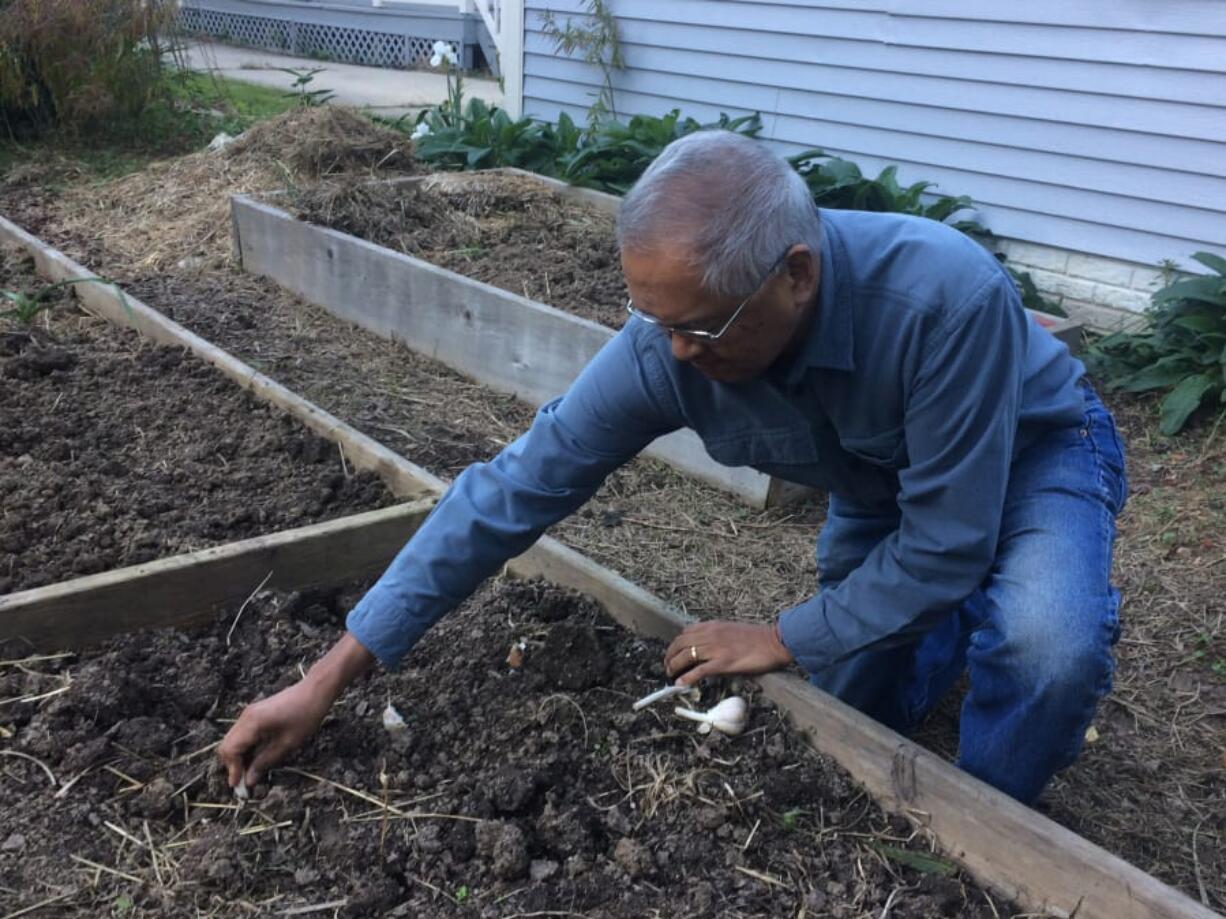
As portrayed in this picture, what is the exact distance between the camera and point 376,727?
8.37ft

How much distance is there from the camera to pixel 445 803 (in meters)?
2.36

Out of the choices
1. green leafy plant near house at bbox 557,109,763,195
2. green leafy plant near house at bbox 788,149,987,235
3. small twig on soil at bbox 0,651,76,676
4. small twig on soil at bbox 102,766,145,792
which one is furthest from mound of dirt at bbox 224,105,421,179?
small twig on soil at bbox 102,766,145,792

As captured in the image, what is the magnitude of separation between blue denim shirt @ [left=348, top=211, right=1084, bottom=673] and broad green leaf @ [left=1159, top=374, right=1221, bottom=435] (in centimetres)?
283

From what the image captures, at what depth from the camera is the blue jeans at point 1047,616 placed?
2.28 metres

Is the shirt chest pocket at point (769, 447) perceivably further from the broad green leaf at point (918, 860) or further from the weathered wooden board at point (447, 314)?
the weathered wooden board at point (447, 314)

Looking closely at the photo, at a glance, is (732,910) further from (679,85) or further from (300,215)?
(679,85)

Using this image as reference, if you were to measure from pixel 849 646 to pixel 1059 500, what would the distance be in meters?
0.53

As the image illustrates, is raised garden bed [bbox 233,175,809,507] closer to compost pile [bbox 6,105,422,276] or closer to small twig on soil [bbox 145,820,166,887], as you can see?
compost pile [bbox 6,105,422,276]

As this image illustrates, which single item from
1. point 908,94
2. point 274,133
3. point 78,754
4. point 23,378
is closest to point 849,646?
point 78,754

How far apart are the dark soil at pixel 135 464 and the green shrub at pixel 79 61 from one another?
4884mm

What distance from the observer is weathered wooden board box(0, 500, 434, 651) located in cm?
269

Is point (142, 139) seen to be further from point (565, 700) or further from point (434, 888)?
point (434, 888)

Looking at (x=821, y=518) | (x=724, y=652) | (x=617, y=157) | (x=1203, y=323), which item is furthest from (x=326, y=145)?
(x=724, y=652)

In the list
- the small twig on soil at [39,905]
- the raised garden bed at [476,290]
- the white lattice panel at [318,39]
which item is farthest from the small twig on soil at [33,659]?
the white lattice panel at [318,39]
